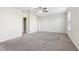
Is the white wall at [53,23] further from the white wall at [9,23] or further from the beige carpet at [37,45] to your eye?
the beige carpet at [37,45]

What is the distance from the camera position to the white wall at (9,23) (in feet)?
20.4

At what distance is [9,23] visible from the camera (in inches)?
273

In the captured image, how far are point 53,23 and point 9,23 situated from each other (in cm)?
739

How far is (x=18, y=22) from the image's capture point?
827 centimetres

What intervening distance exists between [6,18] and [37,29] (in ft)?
23.6

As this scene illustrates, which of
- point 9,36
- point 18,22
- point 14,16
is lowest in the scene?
point 9,36

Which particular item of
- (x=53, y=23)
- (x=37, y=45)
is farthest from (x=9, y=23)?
(x=53, y=23)

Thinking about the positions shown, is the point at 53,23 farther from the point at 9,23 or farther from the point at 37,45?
the point at 37,45

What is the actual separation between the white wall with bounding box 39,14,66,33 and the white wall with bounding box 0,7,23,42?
5865mm

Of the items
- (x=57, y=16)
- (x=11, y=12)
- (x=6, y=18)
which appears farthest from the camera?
(x=57, y=16)

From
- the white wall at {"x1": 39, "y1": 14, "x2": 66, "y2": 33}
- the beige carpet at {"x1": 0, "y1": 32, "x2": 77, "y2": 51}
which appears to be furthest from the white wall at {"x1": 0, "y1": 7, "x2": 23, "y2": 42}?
the white wall at {"x1": 39, "y1": 14, "x2": 66, "y2": 33}

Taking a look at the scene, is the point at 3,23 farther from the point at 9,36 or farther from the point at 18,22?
the point at 18,22
